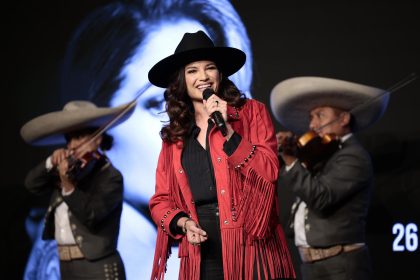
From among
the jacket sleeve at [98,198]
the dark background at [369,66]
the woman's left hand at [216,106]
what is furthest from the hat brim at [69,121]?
the woman's left hand at [216,106]

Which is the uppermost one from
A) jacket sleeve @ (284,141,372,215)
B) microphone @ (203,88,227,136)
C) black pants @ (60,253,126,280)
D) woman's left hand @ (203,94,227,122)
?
jacket sleeve @ (284,141,372,215)

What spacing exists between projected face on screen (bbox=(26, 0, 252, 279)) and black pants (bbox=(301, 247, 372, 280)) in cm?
105

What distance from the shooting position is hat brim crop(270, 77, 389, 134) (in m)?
3.37

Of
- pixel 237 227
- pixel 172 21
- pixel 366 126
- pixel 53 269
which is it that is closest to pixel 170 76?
pixel 237 227

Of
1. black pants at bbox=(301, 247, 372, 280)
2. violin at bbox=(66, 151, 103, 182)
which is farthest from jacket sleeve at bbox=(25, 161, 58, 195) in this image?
black pants at bbox=(301, 247, 372, 280)

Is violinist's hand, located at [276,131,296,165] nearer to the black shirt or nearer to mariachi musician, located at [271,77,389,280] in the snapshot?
mariachi musician, located at [271,77,389,280]

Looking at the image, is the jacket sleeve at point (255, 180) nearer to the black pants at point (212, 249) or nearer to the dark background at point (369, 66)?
the black pants at point (212, 249)

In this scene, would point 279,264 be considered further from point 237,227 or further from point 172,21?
point 172,21

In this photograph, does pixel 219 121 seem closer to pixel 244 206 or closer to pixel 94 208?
pixel 244 206

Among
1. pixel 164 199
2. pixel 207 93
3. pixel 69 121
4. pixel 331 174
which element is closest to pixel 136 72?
pixel 69 121

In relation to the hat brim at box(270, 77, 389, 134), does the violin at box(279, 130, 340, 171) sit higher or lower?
lower

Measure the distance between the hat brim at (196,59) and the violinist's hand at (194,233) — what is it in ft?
1.99

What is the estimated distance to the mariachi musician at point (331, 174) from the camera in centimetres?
318

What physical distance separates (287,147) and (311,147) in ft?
0.50
